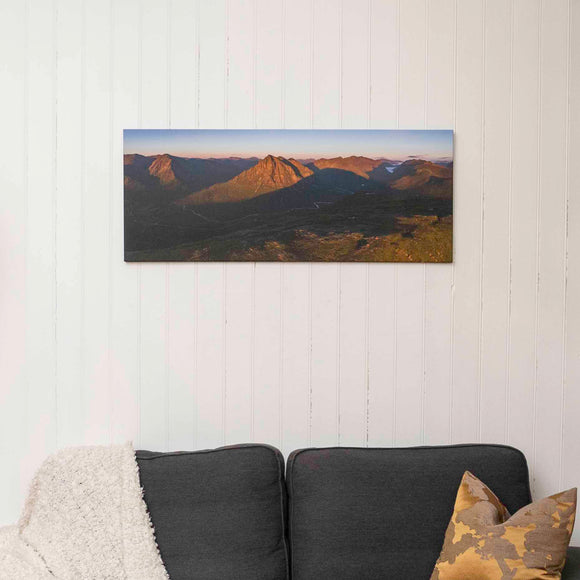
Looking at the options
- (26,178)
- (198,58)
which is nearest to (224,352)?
(26,178)

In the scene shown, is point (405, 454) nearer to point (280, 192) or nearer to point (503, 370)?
point (503, 370)

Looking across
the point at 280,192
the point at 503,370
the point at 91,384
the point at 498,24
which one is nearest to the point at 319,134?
the point at 280,192

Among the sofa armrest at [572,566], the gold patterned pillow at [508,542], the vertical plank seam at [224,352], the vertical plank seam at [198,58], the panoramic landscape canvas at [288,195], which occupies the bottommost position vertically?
the sofa armrest at [572,566]

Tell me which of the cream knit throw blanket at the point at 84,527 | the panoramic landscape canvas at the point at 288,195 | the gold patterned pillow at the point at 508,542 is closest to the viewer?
the gold patterned pillow at the point at 508,542

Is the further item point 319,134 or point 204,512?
point 319,134

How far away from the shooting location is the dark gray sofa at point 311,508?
69.1 inches

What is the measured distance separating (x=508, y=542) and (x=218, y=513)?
Result: 2.60ft

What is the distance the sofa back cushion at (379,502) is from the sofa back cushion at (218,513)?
0.07 m

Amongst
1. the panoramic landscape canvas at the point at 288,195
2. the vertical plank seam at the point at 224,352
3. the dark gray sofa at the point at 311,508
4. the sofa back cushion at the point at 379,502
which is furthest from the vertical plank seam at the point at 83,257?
the sofa back cushion at the point at 379,502

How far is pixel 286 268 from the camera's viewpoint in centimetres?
208

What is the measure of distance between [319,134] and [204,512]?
124cm

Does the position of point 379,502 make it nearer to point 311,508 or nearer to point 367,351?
point 311,508

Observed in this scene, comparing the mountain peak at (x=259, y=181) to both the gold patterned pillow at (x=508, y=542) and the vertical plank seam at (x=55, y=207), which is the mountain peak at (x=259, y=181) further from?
the gold patterned pillow at (x=508, y=542)

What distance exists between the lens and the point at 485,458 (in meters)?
1.89
